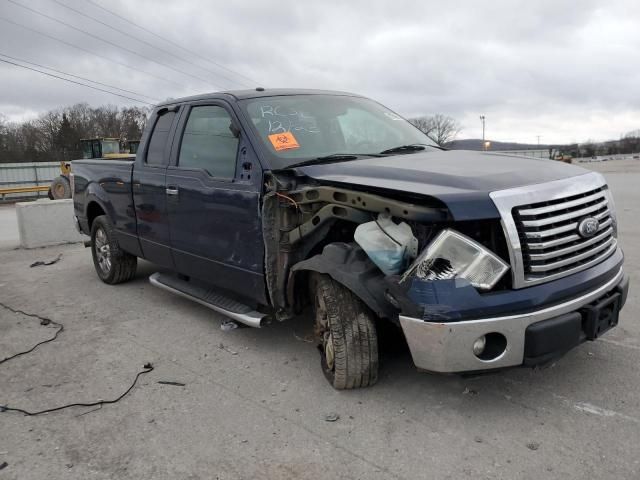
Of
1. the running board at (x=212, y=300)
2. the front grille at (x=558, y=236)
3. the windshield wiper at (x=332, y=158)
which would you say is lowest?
the running board at (x=212, y=300)

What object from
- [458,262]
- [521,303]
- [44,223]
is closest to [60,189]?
[44,223]

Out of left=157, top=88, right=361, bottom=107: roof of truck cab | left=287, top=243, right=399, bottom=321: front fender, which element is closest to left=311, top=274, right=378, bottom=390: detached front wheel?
left=287, top=243, right=399, bottom=321: front fender

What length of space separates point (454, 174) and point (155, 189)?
2930 mm

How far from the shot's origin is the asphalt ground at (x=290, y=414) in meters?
2.66

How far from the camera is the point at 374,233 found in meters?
3.07

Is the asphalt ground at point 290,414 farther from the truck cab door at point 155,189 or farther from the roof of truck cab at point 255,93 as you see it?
the roof of truck cab at point 255,93

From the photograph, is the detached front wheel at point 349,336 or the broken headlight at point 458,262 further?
the detached front wheel at point 349,336

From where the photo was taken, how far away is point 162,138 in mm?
4965

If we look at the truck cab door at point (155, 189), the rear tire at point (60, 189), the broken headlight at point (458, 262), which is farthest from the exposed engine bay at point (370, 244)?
the rear tire at point (60, 189)

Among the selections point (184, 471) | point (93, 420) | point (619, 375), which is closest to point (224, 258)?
point (93, 420)

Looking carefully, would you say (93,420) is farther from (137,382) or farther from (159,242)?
(159,242)

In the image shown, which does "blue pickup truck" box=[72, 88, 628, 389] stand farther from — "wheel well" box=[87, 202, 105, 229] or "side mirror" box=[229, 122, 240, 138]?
"wheel well" box=[87, 202, 105, 229]

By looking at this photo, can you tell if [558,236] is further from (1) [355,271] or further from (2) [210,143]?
(2) [210,143]

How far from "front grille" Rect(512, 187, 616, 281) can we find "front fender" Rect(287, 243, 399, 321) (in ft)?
2.53
